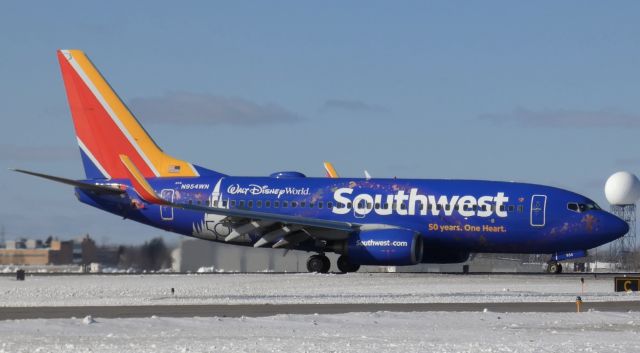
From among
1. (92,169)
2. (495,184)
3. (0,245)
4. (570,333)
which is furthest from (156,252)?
(0,245)

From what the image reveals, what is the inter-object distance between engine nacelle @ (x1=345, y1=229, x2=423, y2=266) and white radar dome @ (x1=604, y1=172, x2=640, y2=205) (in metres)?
26.0

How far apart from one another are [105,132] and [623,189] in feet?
105

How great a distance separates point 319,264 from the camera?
164 feet

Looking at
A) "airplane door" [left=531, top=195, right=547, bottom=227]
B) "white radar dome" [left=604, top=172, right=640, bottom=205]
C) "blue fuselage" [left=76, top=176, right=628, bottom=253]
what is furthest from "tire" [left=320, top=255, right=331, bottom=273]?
"white radar dome" [left=604, top=172, right=640, bottom=205]

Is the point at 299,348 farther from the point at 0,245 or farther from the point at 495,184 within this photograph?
the point at 0,245

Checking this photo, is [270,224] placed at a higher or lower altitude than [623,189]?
lower

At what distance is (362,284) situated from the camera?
41688 mm

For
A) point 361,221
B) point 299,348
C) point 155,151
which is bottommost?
point 299,348

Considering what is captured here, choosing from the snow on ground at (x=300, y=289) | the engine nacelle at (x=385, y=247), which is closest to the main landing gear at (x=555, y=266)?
the snow on ground at (x=300, y=289)

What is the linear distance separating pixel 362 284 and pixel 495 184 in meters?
9.95

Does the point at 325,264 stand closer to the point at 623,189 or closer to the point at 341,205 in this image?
the point at 341,205

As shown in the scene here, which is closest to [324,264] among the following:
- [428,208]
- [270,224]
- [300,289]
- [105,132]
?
[270,224]

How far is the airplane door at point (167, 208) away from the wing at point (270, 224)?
2.46 metres

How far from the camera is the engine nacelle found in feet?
153
